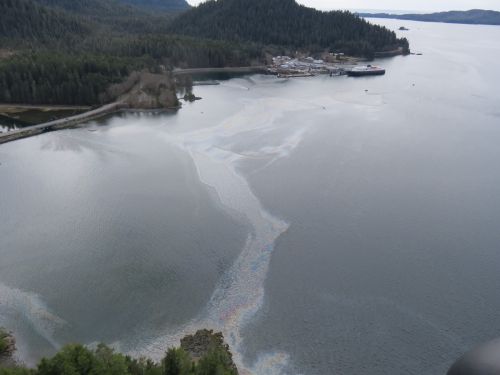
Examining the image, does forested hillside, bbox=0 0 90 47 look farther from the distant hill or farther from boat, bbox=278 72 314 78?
boat, bbox=278 72 314 78

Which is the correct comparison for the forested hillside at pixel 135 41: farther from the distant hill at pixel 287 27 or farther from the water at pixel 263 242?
the water at pixel 263 242

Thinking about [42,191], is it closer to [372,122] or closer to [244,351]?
[244,351]

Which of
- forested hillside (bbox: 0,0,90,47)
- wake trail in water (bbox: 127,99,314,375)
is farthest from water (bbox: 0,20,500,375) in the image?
forested hillside (bbox: 0,0,90,47)

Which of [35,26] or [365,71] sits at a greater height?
[35,26]

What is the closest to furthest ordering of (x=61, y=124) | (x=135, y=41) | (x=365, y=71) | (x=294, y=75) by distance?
(x=61, y=124) < (x=294, y=75) < (x=135, y=41) < (x=365, y=71)

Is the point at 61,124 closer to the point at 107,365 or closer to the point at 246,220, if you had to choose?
the point at 246,220

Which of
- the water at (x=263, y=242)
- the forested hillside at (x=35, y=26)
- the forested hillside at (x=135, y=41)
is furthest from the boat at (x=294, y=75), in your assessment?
the forested hillside at (x=35, y=26)

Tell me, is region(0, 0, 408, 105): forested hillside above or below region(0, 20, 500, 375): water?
above

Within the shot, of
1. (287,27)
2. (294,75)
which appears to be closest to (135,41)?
(294,75)
